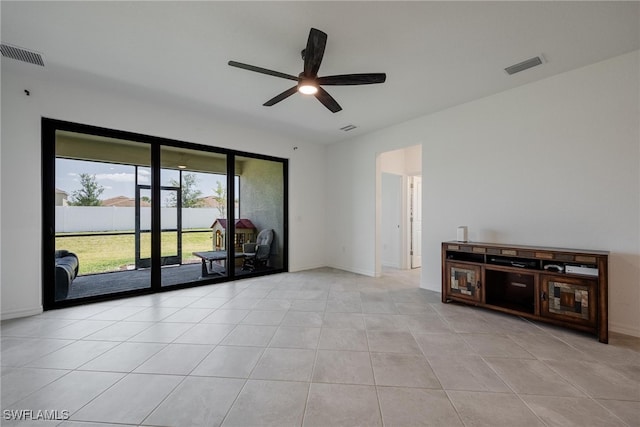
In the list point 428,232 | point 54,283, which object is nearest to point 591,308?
point 428,232

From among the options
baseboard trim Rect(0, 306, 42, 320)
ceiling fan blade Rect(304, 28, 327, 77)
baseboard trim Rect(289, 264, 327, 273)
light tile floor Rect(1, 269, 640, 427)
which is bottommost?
baseboard trim Rect(289, 264, 327, 273)

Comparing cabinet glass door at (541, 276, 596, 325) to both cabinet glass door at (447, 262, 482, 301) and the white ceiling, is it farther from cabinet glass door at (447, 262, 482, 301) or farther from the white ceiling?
the white ceiling

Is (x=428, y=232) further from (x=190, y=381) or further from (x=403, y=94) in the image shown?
(x=190, y=381)

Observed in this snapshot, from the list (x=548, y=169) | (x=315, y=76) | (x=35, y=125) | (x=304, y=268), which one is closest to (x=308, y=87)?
(x=315, y=76)

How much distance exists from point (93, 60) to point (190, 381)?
137 inches

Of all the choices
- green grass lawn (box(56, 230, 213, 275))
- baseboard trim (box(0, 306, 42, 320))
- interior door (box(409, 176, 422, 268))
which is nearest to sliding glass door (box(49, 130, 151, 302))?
green grass lawn (box(56, 230, 213, 275))

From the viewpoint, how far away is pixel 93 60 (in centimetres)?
280

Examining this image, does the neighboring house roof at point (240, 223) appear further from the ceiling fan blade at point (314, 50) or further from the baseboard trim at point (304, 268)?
the ceiling fan blade at point (314, 50)

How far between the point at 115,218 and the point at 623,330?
702cm

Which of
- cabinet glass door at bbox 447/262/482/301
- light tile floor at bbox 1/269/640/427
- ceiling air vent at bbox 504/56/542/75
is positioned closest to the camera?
light tile floor at bbox 1/269/640/427

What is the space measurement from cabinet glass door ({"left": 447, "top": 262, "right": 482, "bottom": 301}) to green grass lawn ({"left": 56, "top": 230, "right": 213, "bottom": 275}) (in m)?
4.43

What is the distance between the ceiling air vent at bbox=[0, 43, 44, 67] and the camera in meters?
2.58

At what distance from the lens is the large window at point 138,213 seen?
3.49 metres

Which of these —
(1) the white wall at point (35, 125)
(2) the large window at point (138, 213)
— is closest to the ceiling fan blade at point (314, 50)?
(1) the white wall at point (35, 125)
